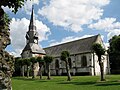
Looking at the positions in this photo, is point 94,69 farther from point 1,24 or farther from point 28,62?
point 1,24

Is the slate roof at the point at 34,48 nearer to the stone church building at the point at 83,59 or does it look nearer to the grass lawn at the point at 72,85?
the stone church building at the point at 83,59

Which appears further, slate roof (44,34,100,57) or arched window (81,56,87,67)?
arched window (81,56,87,67)

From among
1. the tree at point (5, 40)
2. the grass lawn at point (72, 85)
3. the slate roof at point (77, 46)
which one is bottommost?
the grass lawn at point (72, 85)

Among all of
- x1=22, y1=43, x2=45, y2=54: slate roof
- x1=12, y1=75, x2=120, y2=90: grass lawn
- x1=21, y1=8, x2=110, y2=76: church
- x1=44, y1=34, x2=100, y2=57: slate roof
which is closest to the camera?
x1=12, y1=75, x2=120, y2=90: grass lawn

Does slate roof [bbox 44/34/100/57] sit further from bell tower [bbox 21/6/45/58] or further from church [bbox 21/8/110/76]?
bell tower [bbox 21/6/45/58]

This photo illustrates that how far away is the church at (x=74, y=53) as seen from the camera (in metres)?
77.5

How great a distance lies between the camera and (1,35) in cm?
885

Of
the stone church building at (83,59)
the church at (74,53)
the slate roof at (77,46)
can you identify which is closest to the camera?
the stone church building at (83,59)

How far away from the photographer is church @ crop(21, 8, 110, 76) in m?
77.5

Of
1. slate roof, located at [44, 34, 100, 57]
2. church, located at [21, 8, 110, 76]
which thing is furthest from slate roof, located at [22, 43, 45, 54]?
slate roof, located at [44, 34, 100, 57]

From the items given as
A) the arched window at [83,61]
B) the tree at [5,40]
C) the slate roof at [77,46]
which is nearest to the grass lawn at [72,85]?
the tree at [5,40]

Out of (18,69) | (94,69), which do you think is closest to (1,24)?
(94,69)

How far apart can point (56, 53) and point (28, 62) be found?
25.7 m

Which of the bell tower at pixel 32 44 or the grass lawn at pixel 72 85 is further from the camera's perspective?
the bell tower at pixel 32 44
